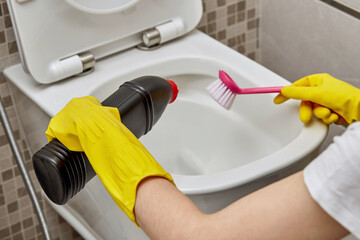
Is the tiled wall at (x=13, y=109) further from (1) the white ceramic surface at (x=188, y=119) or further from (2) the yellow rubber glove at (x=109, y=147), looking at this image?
(2) the yellow rubber glove at (x=109, y=147)

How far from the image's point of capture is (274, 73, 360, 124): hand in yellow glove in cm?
84

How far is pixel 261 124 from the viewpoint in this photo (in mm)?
1020

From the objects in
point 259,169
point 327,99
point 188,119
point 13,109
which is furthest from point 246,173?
point 13,109

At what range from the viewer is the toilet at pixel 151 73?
94cm

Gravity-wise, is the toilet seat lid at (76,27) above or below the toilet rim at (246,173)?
above

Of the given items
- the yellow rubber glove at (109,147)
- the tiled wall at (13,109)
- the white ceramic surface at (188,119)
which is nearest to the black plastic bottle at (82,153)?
the yellow rubber glove at (109,147)

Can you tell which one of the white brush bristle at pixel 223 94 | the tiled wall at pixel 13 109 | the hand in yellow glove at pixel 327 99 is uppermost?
the hand in yellow glove at pixel 327 99

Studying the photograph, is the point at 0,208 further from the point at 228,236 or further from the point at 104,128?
the point at 228,236

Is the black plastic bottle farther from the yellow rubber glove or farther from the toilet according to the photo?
the toilet

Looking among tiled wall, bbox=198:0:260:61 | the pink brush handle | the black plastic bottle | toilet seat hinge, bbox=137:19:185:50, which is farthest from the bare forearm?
tiled wall, bbox=198:0:260:61

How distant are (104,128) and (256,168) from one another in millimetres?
248

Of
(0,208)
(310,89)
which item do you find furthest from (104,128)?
(0,208)

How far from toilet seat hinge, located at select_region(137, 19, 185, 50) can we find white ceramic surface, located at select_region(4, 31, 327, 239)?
0.8 inches

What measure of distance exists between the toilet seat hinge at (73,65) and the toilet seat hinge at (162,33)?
125 millimetres
